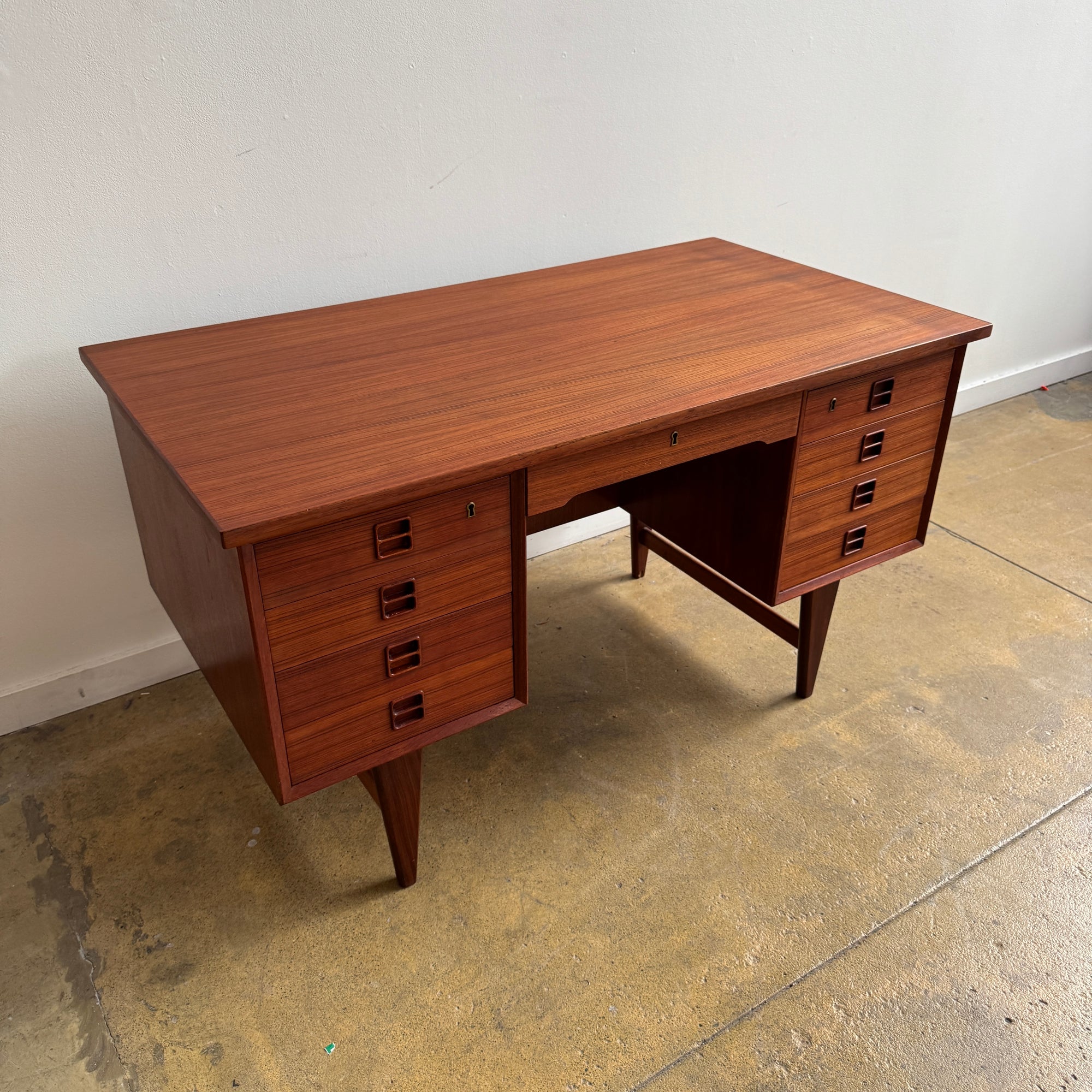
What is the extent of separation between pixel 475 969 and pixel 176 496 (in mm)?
843

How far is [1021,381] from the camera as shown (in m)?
3.44

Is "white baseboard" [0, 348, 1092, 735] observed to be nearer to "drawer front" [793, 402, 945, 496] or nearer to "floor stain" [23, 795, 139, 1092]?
"floor stain" [23, 795, 139, 1092]

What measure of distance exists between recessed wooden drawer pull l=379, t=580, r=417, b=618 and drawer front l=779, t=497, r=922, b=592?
714 mm

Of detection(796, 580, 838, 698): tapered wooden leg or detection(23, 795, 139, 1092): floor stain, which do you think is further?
detection(796, 580, 838, 698): tapered wooden leg

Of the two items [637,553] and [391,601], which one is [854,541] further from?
[391,601]

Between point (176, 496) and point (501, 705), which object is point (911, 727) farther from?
point (176, 496)

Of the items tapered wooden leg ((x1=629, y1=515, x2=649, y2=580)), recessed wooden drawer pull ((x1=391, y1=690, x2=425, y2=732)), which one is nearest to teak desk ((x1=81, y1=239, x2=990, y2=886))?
recessed wooden drawer pull ((x1=391, y1=690, x2=425, y2=732))

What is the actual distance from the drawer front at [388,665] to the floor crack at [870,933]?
0.63 metres

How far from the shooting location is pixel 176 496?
1424mm

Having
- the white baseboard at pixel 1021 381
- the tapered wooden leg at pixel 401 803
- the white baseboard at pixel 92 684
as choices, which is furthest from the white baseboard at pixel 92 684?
the white baseboard at pixel 1021 381

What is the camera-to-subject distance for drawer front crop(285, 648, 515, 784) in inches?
54.6

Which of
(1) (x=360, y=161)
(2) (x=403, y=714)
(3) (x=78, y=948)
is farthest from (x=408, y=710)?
(1) (x=360, y=161)

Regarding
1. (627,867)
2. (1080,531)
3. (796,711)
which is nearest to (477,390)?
(627,867)

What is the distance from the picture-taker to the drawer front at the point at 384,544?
125 centimetres
